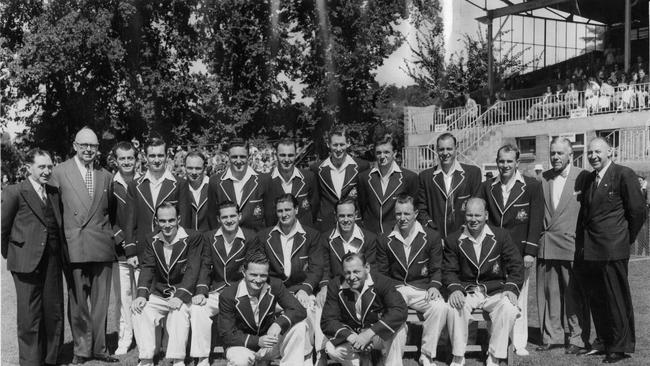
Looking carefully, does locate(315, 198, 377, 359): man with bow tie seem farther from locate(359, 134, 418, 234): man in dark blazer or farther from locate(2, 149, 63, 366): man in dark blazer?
locate(2, 149, 63, 366): man in dark blazer

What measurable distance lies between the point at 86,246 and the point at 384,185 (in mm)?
Result: 3305

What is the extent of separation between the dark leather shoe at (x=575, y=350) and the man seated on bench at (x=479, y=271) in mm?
967

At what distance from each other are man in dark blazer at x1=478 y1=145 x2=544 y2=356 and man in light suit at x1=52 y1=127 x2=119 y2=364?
424 centimetres

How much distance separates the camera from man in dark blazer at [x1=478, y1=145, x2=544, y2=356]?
7.24m

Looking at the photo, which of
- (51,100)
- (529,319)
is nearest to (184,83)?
(51,100)

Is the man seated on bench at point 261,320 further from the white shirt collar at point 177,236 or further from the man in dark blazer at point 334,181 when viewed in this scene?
the man in dark blazer at point 334,181

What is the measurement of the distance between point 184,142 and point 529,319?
61.9 feet

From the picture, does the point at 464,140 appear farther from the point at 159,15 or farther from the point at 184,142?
the point at 159,15

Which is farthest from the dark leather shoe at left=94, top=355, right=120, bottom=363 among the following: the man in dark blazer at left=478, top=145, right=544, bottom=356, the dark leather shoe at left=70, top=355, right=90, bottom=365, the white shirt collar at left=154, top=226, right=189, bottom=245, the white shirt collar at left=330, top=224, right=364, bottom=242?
the man in dark blazer at left=478, top=145, right=544, bottom=356

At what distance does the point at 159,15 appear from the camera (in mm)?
26000

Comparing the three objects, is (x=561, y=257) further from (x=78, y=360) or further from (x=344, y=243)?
(x=78, y=360)

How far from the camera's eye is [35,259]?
21.6ft

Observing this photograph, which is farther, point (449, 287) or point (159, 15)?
point (159, 15)

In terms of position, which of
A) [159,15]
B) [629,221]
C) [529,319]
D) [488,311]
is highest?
[159,15]
